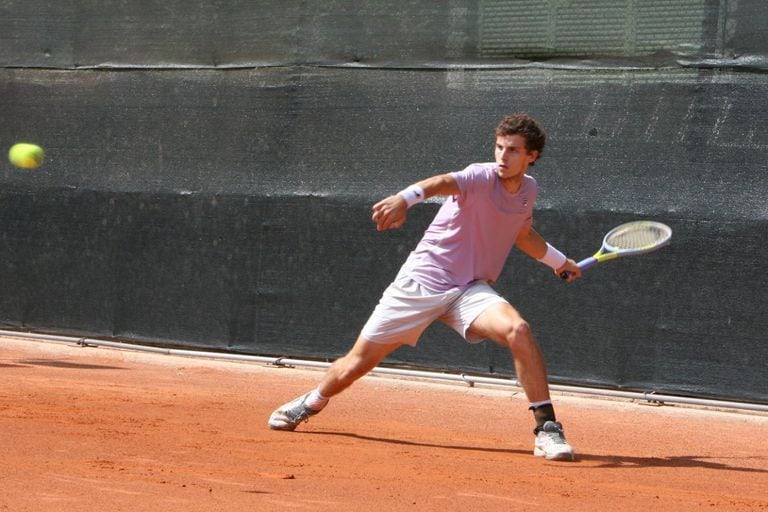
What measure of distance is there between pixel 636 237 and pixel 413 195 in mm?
1664

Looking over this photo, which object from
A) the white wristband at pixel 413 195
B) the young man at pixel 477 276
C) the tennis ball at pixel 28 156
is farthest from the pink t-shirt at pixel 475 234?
the tennis ball at pixel 28 156

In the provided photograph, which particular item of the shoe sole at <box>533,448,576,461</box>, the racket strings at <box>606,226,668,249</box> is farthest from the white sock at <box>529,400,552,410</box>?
the racket strings at <box>606,226,668,249</box>

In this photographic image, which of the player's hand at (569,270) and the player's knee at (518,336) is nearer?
the player's knee at (518,336)

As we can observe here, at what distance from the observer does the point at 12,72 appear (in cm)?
942

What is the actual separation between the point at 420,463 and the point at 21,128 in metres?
5.48

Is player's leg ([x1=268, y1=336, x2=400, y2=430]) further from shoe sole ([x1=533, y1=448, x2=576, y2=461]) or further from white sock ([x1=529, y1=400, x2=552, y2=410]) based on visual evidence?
shoe sole ([x1=533, y1=448, x2=576, y2=461])

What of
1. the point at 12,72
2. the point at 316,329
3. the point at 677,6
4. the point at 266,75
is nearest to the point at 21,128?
the point at 12,72

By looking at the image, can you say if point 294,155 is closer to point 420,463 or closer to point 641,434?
point 641,434

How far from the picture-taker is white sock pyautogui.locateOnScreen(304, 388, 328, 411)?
229 inches

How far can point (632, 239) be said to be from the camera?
628 cm

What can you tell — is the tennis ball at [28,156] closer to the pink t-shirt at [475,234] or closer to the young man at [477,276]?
the young man at [477,276]

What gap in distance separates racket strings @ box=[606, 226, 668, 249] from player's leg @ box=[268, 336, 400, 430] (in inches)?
51.3

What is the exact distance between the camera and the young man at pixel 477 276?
5.31m

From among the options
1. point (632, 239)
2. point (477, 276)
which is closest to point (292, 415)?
point (477, 276)
